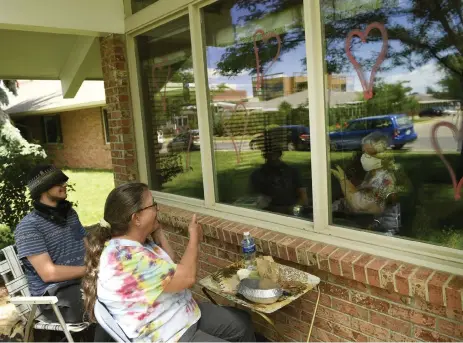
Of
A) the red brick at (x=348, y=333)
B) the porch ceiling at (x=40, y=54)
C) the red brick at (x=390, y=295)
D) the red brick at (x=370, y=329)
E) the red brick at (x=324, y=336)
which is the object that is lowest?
the red brick at (x=324, y=336)

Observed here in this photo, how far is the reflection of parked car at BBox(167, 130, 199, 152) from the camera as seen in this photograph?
3.25m

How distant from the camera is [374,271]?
1889 mm

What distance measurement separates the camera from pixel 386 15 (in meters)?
2.90

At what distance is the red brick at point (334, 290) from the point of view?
2121mm

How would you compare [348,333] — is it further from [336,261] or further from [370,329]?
[336,261]

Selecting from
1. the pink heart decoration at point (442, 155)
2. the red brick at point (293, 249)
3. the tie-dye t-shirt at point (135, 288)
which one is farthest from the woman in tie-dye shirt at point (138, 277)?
the pink heart decoration at point (442, 155)

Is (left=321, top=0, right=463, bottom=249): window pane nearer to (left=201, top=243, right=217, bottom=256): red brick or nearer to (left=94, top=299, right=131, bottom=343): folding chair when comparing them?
(left=201, top=243, right=217, bottom=256): red brick

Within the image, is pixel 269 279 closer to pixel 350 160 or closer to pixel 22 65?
pixel 350 160

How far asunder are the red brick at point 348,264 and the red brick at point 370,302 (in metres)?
0.14

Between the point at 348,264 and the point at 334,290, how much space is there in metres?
0.27

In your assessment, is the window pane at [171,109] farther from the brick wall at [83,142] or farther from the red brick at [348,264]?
the brick wall at [83,142]

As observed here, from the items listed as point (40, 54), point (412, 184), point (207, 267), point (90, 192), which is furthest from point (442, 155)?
point (90, 192)

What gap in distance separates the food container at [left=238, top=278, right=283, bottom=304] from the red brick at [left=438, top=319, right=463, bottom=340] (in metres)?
0.75

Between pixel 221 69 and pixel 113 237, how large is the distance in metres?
1.83
